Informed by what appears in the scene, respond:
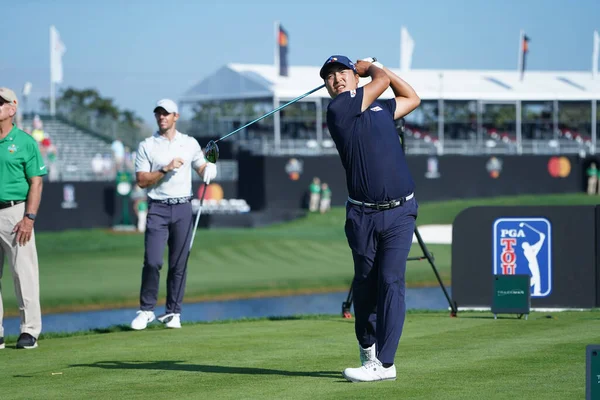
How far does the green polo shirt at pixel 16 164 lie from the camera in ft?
28.0

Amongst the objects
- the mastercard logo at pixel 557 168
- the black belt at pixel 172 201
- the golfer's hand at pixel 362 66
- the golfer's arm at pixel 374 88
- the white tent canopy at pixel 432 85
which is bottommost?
the mastercard logo at pixel 557 168

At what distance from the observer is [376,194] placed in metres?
6.48

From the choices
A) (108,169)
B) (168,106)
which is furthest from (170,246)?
(108,169)

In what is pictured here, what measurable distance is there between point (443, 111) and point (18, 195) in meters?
42.6

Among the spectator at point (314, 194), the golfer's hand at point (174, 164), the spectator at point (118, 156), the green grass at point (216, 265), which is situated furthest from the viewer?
the spectator at point (314, 194)

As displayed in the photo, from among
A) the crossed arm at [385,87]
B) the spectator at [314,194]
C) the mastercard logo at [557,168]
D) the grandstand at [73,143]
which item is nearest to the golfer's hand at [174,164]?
the crossed arm at [385,87]

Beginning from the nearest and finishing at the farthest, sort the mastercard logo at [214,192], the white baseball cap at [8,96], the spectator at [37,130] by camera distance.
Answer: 1. the white baseball cap at [8,96]
2. the mastercard logo at [214,192]
3. the spectator at [37,130]

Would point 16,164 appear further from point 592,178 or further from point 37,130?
point 592,178

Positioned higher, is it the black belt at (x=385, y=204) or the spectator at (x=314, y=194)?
the black belt at (x=385, y=204)

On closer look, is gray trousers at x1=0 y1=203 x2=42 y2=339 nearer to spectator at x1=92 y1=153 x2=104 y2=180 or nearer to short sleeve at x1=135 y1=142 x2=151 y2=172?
short sleeve at x1=135 y1=142 x2=151 y2=172

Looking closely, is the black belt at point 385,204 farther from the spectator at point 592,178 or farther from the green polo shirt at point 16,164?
the spectator at point 592,178

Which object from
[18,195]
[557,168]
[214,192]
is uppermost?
[18,195]

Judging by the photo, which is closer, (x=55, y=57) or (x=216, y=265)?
(x=216, y=265)

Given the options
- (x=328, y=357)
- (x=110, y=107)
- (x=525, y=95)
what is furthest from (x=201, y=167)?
(x=110, y=107)
